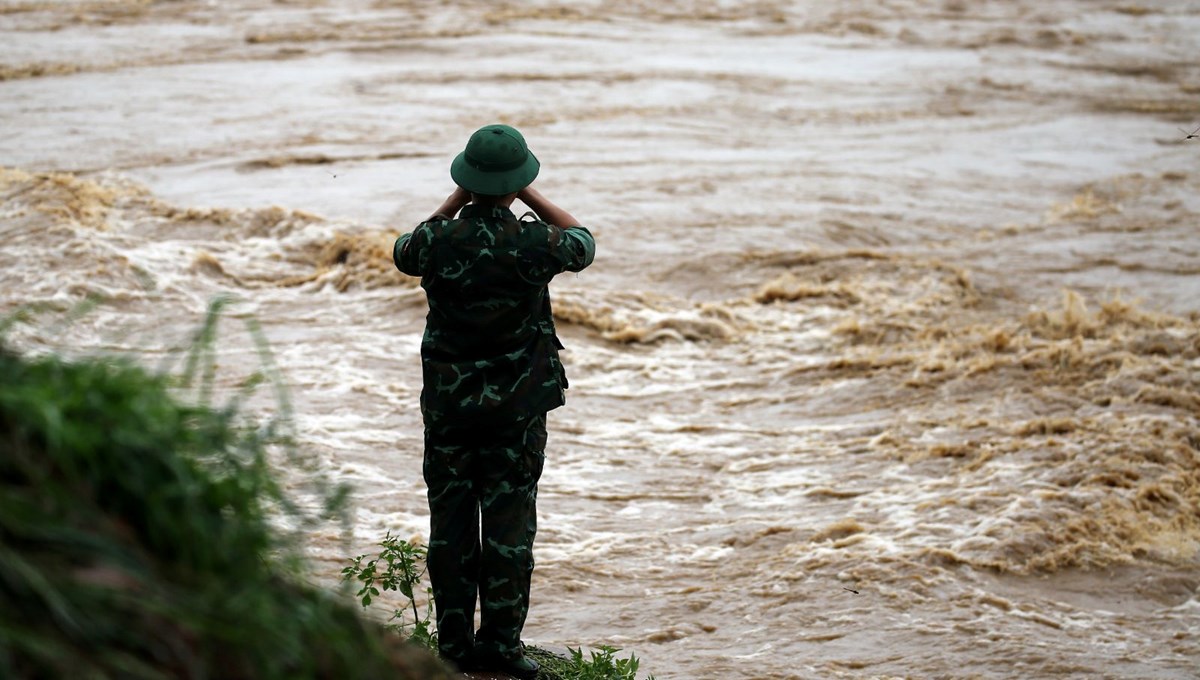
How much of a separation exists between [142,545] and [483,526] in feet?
6.83

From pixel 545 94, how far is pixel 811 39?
19.0 feet

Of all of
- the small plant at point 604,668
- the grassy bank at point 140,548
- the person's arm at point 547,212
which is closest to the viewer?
the grassy bank at point 140,548

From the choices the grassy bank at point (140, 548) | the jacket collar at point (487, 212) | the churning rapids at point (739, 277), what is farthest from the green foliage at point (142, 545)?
the jacket collar at point (487, 212)

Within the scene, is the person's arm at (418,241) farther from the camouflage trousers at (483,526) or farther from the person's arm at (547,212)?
the camouflage trousers at (483,526)

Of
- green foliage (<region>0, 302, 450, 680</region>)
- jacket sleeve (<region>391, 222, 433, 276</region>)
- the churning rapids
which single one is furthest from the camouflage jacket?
green foliage (<region>0, 302, 450, 680</region>)

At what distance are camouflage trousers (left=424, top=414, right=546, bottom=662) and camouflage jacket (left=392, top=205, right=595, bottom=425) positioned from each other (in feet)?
0.30

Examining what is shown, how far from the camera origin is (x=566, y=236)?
3850 mm

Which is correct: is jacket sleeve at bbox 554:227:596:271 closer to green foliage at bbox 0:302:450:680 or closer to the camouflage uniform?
the camouflage uniform

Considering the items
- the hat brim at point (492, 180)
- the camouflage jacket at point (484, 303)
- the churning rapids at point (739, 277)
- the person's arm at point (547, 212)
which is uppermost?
the hat brim at point (492, 180)

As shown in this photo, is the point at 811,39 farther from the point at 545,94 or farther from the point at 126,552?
the point at 126,552

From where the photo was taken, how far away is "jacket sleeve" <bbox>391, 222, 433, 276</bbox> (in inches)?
149

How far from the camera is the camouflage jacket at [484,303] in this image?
3.77 meters

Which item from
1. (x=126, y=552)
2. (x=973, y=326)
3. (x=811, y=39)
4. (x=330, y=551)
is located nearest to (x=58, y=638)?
(x=126, y=552)

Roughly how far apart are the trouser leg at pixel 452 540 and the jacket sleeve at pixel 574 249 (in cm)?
60
